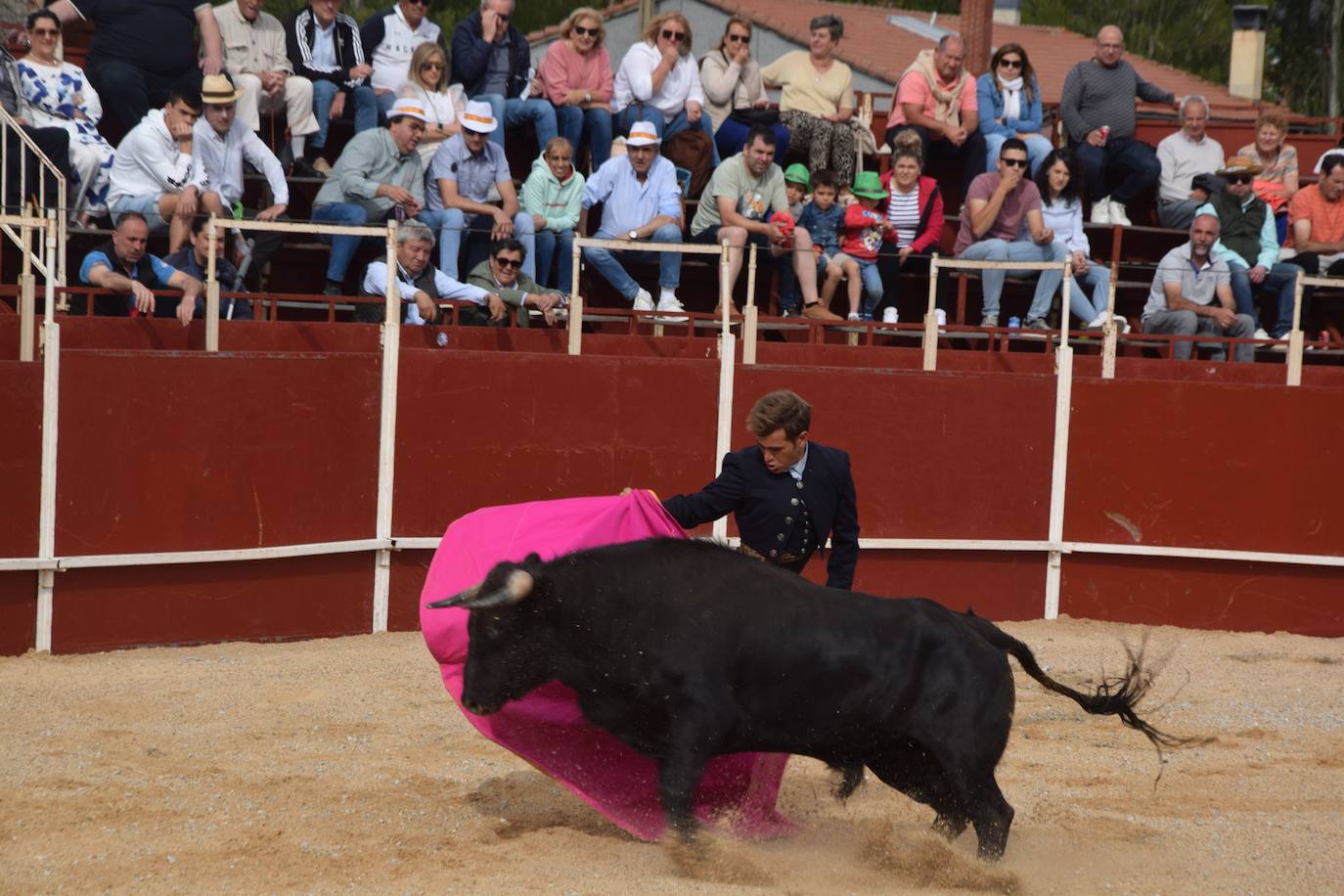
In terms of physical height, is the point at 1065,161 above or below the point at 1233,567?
above

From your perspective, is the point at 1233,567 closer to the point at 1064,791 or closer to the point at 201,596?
the point at 1064,791

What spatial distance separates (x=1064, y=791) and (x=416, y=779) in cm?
225

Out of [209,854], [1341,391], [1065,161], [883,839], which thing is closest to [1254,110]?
[1065,161]

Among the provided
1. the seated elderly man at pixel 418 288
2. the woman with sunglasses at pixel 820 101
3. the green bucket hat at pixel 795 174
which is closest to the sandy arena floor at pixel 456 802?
the seated elderly man at pixel 418 288

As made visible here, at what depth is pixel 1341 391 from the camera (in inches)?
364

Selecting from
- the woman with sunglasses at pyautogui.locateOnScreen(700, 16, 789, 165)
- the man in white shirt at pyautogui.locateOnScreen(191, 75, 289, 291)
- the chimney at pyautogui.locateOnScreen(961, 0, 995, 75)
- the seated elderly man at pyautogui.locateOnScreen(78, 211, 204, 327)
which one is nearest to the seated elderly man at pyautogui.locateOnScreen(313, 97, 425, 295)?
the man in white shirt at pyautogui.locateOnScreen(191, 75, 289, 291)

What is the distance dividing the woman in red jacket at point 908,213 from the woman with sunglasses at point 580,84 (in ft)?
6.14

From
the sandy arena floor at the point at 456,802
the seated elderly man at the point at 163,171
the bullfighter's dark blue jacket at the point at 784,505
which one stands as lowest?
the sandy arena floor at the point at 456,802

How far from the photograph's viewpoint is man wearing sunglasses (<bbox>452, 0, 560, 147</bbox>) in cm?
1059

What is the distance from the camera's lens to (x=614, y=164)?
10.0 meters

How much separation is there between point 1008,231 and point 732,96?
7.00ft

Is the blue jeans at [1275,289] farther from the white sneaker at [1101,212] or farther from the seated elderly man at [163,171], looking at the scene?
the seated elderly man at [163,171]

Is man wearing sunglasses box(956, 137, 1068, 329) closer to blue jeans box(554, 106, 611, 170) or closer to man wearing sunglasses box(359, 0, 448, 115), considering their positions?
blue jeans box(554, 106, 611, 170)

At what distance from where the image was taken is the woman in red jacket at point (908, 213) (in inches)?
417
